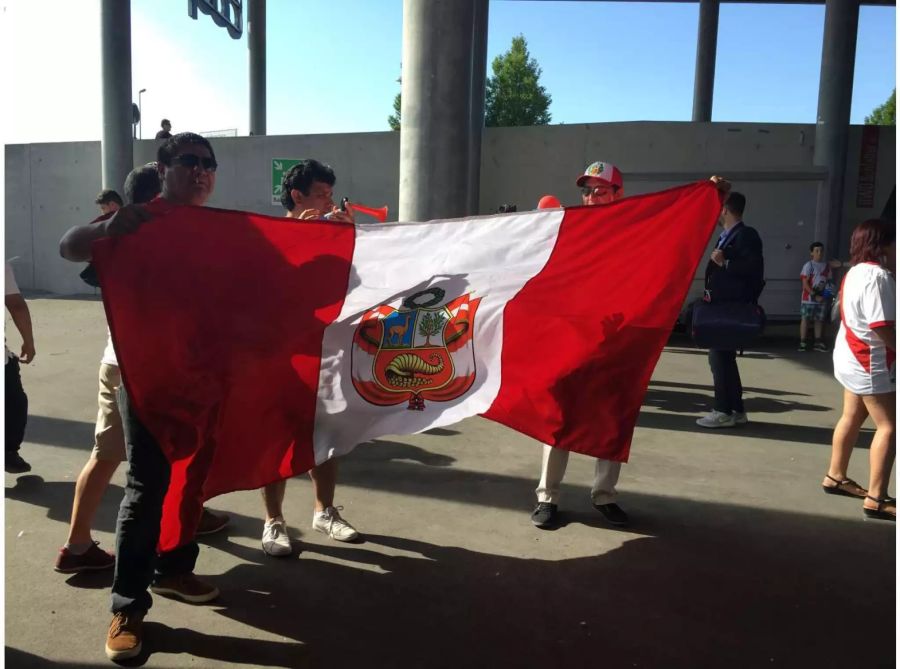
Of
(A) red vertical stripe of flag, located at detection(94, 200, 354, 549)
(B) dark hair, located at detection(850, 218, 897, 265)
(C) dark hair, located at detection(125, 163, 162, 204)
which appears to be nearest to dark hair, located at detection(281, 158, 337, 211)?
(A) red vertical stripe of flag, located at detection(94, 200, 354, 549)

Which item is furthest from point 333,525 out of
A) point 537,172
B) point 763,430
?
point 537,172

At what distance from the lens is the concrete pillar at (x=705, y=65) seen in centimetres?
2332

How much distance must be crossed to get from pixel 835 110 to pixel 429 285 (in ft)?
43.1

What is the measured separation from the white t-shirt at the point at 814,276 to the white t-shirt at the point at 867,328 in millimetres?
7716

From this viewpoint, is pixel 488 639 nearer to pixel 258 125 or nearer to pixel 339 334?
pixel 339 334

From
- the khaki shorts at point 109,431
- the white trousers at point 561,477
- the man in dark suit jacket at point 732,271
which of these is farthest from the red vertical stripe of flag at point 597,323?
the man in dark suit jacket at point 732,271

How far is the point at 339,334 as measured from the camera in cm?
343

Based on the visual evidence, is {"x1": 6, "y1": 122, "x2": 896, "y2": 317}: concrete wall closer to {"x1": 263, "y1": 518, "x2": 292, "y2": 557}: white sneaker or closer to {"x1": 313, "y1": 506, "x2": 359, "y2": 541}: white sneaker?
{"x1": 313, "y1": 506, "x2": 359, "y2": 541}: white sneaker

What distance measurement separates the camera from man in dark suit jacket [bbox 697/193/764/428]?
5.86 meters

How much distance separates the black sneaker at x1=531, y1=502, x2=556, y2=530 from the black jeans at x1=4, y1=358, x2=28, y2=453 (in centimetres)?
341

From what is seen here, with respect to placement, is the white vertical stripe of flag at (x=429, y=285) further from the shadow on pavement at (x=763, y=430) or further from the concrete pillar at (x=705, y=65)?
the concrete pillar at (x=705, y=65)

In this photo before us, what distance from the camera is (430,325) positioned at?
3.55 meters

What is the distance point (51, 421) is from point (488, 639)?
475 centimetres

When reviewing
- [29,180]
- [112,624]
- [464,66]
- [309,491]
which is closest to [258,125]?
[29,180]
